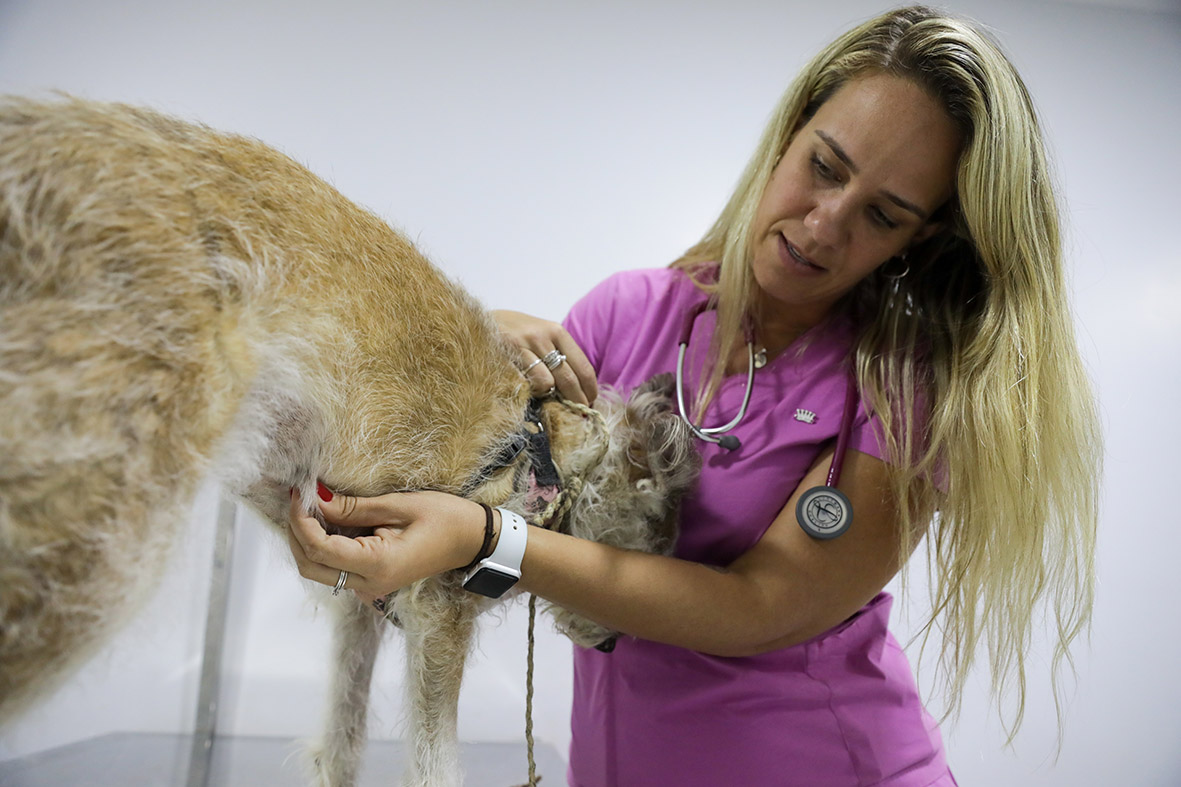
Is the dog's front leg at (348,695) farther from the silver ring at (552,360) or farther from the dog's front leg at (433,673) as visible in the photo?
the silver ring at (552,360)

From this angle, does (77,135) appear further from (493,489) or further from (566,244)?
(566,244)

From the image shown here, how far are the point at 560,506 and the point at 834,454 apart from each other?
0.44 meters

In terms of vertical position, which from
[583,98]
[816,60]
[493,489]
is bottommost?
[493,489]

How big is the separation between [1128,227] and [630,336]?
1.62 m

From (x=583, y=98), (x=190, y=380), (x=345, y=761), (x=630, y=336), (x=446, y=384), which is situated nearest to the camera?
(x=190, y=380)

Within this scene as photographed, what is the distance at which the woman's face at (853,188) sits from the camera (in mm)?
1042

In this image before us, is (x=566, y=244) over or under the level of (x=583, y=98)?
under

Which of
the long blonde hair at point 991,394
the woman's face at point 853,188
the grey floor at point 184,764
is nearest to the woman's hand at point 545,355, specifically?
the woman's face at point 853,188

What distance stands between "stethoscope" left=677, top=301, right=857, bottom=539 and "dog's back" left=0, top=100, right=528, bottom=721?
0.54 m

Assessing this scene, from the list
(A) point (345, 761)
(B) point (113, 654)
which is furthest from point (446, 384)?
(A) point (345, 761)

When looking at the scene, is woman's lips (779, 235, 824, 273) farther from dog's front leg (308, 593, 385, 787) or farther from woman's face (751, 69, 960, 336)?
dog's front leg (308, 593, 385, 787)

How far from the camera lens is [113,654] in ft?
2.22

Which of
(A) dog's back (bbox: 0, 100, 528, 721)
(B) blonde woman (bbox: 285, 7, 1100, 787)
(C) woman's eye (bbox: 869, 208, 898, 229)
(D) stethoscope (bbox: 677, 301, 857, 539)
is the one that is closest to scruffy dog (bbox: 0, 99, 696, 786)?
(A) dog's back (bbox: 0, 100, 528, 721)

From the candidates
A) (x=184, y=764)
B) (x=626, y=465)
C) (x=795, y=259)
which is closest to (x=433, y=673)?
(x=626, y=465)
